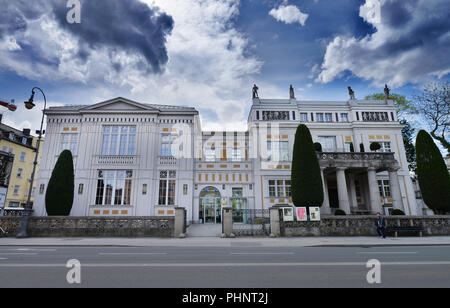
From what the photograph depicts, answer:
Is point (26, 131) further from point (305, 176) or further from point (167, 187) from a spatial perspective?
point (305, 176)

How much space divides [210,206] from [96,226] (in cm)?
1151

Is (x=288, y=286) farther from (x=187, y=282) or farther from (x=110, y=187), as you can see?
(x=110, y=187)

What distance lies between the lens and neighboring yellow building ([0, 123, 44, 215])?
41.5m

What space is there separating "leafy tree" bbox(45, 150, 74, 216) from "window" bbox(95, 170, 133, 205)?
4.02 meters

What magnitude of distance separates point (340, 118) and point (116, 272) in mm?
29598

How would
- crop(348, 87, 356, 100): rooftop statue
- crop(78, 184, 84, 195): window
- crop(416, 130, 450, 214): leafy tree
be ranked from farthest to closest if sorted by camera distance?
crop(348, 87, 356, 100): rooftop statue < crop(78, 184, 84, 195): window < crop(416, 130, 450, 214): leafy tree

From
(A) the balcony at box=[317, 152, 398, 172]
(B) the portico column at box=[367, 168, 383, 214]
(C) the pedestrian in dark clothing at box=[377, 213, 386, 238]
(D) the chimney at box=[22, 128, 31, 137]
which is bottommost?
(C) the pedestrian in dark clothing at box=[377, 213, 386, 238]

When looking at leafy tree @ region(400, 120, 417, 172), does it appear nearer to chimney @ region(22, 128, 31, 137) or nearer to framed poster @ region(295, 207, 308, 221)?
framed poster @ region(295, 207, 308, 221)

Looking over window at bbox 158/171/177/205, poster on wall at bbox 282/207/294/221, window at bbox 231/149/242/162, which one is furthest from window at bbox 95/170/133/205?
poster on wall at bbox 282/207/294/221

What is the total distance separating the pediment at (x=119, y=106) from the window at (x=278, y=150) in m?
13.6

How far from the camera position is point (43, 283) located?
527 centimetres

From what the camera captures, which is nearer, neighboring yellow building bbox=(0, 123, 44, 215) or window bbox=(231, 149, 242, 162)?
window bbox=(231, 149, 242, 162)

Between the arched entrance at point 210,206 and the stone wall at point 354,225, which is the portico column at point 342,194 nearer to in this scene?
the stone wall at point 354,225

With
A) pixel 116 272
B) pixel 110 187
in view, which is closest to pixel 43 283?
pixel 116 272
